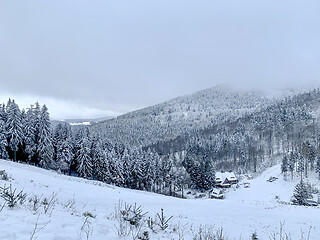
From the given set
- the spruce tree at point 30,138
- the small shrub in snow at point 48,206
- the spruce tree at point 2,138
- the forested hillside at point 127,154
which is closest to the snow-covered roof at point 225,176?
the forested hillside at point 127,154

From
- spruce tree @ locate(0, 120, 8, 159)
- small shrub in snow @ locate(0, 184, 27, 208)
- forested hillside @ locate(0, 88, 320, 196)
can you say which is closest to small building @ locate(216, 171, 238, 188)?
forested hillside @ locate(0, 88, 320, 196)

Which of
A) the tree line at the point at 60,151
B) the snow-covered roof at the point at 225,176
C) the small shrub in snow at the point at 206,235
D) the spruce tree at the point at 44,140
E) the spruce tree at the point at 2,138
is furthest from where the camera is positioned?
the snow-covered roof at the point at 225,176

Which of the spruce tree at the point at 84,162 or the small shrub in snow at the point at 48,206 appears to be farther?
the spruce tree at the point at 84,162

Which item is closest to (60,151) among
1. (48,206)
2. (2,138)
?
(2,138)

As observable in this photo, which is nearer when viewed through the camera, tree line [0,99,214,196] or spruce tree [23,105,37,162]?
tree line [0,99,214,196]

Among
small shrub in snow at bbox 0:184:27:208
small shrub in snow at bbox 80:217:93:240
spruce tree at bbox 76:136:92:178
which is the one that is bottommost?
spruce tree at bbox 76:136:92:178

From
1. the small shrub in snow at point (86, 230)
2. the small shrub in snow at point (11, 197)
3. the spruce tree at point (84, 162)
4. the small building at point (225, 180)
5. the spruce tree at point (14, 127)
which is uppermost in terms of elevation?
the spruce tree at point (14, 127)

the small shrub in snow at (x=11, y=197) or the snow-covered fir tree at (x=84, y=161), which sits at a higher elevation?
the small shrub in snow at (x=11, y=197)

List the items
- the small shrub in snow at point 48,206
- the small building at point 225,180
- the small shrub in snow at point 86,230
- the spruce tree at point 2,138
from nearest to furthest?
the small shrub in snow at point 86,230 → the small shrub in snow at point 48,206 → the spruce tree at point 2,138 → the small building at point 225,180

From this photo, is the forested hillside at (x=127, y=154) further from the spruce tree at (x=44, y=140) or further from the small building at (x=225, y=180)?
the small building at (x=225, y=180)

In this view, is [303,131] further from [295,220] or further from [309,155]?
[295,220]

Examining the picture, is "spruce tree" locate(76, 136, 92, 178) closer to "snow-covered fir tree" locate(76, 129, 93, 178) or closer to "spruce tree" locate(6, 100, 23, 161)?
"snow-covered fir tree" locate(76, 129, 93, 178)

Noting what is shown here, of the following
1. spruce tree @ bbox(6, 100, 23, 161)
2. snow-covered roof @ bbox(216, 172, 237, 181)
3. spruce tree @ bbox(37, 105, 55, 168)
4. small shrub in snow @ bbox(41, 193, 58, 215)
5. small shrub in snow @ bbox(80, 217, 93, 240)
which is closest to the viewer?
small shrub in snow @ bbox(80, 217, 93, 240)

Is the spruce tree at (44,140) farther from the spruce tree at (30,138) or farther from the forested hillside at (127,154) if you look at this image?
the spruce tree at (30,138)
